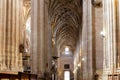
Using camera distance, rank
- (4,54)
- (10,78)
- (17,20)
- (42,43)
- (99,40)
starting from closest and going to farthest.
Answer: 1. (10,78)
2. (4,54)
3. (17,20)
4. (99,40)
5. (42,43)

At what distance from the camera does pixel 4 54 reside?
1700 centimetres

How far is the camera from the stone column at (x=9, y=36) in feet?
56.1

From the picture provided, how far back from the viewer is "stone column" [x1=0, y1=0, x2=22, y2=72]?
673 inches

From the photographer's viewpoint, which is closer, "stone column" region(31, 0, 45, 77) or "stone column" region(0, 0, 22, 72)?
"stone column" region(0, 0, 22, 72)

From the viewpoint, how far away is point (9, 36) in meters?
17.7

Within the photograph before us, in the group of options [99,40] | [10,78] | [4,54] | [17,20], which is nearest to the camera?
[10,78]

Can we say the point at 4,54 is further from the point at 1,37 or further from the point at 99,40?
the point at 99,40

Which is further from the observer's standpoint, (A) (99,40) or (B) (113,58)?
(A) (99,40)

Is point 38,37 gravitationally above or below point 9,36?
above

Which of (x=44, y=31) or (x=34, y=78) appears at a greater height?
(x=44, y=31)

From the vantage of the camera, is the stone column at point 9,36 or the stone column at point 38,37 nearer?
the stone column at point 9,36

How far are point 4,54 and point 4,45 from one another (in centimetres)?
57

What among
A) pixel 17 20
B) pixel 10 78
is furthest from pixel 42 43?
pixel 10 78

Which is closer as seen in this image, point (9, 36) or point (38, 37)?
point (9, 36)
